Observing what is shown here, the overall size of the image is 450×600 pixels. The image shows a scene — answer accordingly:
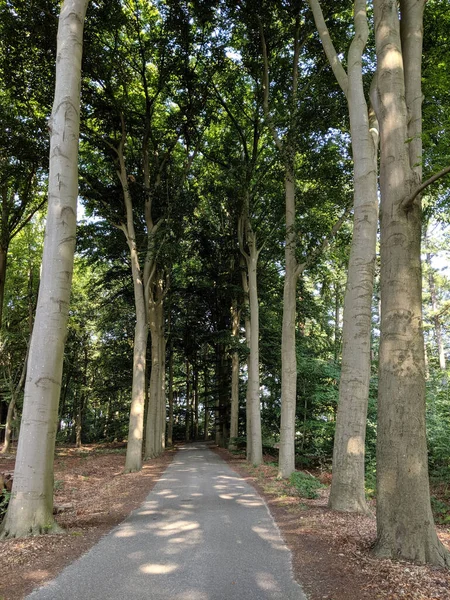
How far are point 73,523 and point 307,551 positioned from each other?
3.75 metres

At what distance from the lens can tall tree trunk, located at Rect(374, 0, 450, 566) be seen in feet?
15.0

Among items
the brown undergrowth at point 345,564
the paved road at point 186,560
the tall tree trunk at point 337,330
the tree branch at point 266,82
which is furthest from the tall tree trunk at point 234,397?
the brown undergrowth at point 345,564

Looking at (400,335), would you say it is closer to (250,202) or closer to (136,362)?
(136,362)

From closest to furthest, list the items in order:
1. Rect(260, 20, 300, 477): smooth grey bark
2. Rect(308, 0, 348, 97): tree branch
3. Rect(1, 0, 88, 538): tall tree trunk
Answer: Rect(1, 0, 88, 538): tall tree trunk < Rect(308, 0, 348, 97): tree branch < Rect(260, 20, 300, 477): smooth grey bark

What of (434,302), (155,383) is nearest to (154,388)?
(155,383)

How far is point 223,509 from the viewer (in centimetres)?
780

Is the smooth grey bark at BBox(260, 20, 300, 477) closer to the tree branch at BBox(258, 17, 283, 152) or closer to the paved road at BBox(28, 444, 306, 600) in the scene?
the tree branch at BBox(258, 17, 283, 152)

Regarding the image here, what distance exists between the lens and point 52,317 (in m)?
6.31

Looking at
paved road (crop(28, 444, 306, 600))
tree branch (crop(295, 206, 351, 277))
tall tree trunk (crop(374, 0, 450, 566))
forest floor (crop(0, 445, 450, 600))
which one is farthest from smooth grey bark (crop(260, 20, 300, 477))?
tall tree trunk (crop(374, 0, 450, 566))

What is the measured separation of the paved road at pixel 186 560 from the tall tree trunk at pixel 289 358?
15.2ft

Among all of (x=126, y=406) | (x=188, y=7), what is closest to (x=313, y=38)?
(x=188, y=7)

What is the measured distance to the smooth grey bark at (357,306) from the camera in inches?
291

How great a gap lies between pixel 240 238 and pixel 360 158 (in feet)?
36.9

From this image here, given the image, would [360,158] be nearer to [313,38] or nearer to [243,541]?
[243,541]
